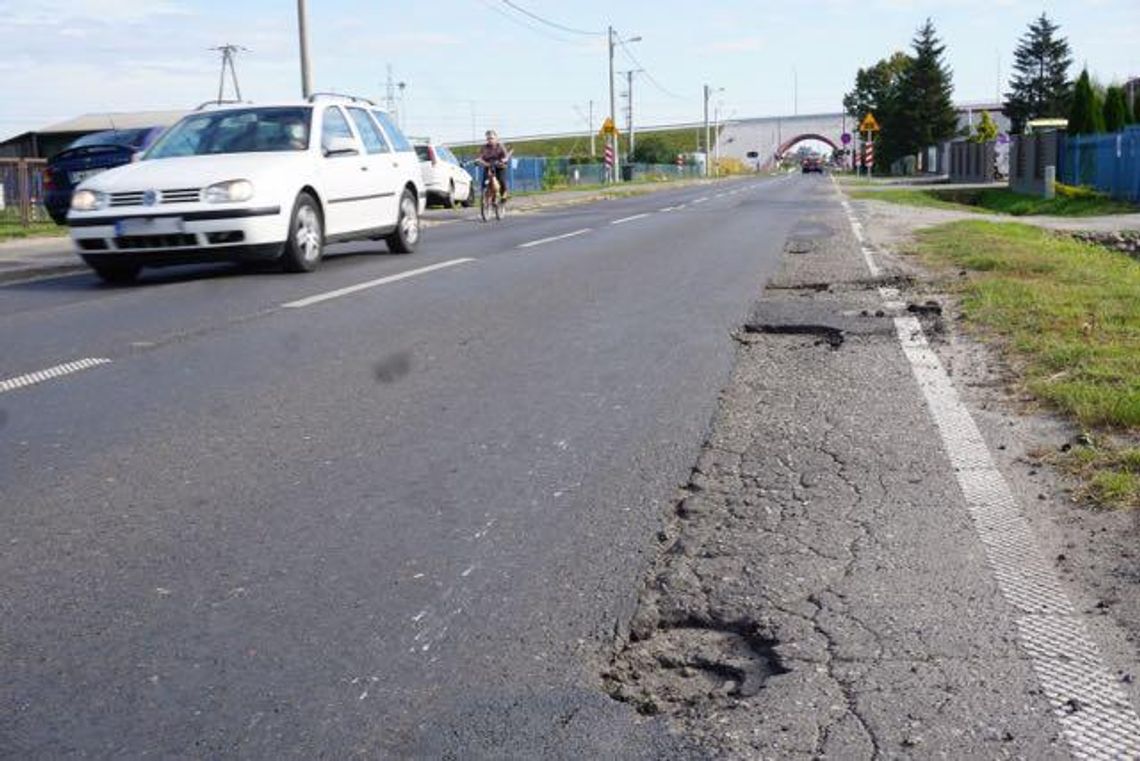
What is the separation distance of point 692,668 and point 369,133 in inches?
473

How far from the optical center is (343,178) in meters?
13.2

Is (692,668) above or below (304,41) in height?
below

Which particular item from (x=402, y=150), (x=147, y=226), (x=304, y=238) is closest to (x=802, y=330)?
(x=304, y=238)

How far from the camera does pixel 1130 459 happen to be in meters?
4.71

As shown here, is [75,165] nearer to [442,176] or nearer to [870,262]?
[442,176]

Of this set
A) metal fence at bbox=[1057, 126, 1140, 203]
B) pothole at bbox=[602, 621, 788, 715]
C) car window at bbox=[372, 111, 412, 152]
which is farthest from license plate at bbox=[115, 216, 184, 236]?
metal fence at bbox=[1057, 126, 1140, 203]

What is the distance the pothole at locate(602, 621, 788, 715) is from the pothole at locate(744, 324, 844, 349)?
194 inches

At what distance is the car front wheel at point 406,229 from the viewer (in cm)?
1497

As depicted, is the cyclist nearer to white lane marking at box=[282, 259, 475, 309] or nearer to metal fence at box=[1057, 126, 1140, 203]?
white lane marking at box=[282, 259, 475, 309]

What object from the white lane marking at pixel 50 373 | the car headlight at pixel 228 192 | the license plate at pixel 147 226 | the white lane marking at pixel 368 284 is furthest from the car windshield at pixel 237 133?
the white lane marking at pixel 50 373

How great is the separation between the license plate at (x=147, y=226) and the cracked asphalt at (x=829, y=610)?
23.7ft

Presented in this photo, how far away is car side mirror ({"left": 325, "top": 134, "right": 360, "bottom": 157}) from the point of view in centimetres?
1287

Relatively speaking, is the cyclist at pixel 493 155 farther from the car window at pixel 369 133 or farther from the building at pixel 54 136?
the building at pixel 54 136

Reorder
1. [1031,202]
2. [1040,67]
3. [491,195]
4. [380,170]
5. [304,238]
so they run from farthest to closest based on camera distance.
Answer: [1040,67] → [1031,202] → [491,195] → [380,170] → [304,238]
